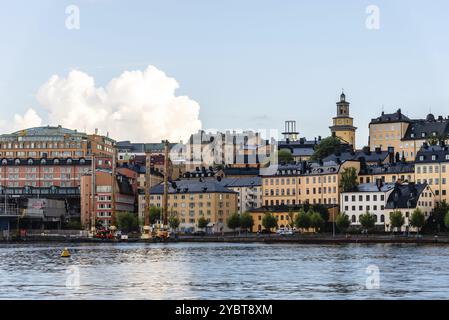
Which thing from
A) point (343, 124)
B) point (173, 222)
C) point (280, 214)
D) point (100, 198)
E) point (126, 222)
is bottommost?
point (173, 222)

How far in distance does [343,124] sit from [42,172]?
172 feet

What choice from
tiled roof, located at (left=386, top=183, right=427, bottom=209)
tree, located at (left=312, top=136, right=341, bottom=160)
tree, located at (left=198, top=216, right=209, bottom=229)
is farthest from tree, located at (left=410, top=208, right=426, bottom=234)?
tree, located at (left=312, top=136, right=341, bottom=160)

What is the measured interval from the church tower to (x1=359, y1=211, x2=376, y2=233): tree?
5969cm

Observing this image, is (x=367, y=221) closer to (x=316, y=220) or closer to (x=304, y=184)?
(x=316, y=220)

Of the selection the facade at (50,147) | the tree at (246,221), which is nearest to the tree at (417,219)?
the tree at (246,221)

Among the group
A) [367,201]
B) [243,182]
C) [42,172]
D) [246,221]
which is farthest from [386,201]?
[42,172]

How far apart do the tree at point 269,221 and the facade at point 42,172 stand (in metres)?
50.8

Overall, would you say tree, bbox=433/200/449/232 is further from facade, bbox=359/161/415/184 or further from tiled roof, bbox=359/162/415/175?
tiled roof, bbox=359/162/415/175

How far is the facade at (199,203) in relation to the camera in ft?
482

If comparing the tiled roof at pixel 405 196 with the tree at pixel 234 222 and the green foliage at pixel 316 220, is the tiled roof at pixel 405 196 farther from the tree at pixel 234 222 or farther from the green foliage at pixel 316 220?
the tree at pixel 234 222

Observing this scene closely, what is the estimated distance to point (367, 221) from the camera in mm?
124312

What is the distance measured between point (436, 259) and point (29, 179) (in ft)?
397
